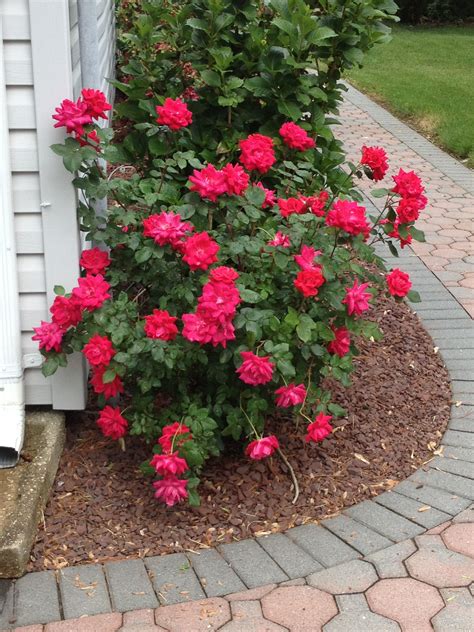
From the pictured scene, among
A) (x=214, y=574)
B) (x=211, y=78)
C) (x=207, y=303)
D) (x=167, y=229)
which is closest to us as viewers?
(x=207, y=303)

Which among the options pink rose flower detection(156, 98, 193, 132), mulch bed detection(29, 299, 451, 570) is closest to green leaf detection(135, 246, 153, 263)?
pink rose flower detection(156, 98, 193, 132)

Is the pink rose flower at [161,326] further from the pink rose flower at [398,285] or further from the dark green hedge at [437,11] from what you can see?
the dark green hedge at [437,11]

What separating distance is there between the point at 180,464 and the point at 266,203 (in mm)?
1070

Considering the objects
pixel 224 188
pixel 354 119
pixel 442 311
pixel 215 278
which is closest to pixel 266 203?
pixel 224 188

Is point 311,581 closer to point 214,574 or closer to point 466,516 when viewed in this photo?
point 214,574

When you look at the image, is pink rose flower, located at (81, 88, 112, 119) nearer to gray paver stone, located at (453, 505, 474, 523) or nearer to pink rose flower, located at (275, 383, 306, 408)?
pink rose flower, located at (275, 383, 306, 408)

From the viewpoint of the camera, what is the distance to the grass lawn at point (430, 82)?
9.38 meters

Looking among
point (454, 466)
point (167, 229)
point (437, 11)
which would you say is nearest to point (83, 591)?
point (167, 229)

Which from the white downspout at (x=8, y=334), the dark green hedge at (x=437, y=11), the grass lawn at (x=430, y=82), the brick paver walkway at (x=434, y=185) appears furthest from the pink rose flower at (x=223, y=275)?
the dark green hedge at (x=437, y=11)

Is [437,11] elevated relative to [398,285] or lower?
lower

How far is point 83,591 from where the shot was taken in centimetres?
266

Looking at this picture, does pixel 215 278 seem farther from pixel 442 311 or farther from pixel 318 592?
pixel 442 311

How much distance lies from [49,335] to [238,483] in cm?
87

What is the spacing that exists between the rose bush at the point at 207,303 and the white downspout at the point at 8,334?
205mm
